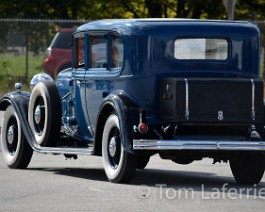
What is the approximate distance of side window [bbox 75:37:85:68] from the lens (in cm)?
1309

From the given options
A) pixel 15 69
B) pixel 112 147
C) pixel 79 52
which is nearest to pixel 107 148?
pixel 112 147

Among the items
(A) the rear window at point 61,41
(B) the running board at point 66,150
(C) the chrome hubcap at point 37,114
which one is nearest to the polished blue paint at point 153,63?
(B) the running board at point 66,150

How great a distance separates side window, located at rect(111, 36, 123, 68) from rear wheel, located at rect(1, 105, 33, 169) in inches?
72.7

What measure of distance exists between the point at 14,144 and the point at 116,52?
2323 millimetres

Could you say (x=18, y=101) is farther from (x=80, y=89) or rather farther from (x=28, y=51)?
(x=28, y=51)

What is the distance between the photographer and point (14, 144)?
45.3ft

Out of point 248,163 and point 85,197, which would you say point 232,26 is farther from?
point 85,197

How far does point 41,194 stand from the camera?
1049 centimetres

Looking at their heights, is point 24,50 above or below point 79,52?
below

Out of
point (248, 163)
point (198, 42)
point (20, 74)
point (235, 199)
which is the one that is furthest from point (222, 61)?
point (20, 74)

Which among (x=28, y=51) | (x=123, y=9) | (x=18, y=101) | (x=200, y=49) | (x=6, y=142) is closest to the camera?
(x=200, y=49)

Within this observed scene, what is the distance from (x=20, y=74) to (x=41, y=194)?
1680 cm

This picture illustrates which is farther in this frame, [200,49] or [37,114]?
[37,114]

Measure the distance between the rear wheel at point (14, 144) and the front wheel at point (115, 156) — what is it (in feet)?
Answer: 5.87
